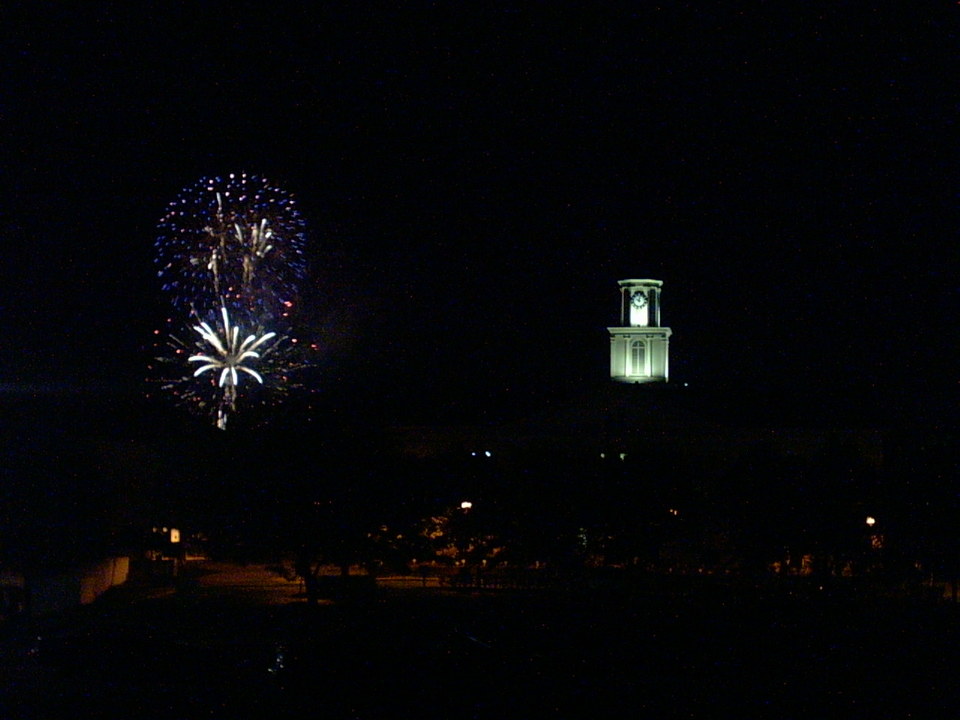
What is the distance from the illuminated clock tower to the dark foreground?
3947 centimetres

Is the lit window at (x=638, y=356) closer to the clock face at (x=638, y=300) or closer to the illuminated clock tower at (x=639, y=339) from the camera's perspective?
the illuminated clock tower at (x=639, y=339)

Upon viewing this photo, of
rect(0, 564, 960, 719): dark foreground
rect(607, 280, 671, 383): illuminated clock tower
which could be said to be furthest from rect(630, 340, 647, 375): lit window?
rect(0, 564, 960, 719): dark foreground

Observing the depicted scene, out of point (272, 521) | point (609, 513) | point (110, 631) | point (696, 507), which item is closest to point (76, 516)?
point (272, 521)

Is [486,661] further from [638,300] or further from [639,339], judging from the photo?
[638,300]

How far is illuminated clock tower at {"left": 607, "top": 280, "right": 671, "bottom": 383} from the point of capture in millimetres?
71312

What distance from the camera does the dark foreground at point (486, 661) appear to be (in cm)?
2009

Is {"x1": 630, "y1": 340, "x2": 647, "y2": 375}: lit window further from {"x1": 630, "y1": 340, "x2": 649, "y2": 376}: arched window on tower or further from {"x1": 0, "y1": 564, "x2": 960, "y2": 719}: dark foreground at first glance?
{"x1": 0, "y1": 564, "x2": 960, "y2": 719}: dark foreground

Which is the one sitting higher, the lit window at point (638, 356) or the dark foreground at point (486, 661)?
the lit window at point (638, 356)

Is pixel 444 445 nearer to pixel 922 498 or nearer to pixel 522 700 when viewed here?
pixel 922 498

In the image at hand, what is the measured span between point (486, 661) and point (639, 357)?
49178mm

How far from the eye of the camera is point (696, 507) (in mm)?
42906

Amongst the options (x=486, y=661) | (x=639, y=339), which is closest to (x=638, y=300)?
(x=639, y=339)

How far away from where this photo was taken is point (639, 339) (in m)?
71.5

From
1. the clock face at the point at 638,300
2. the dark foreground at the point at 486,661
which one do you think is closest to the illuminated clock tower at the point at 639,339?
the clock face at the point at 638,300
